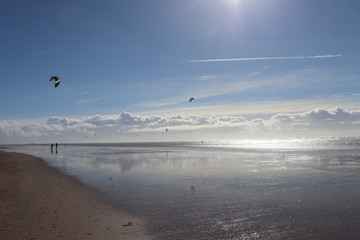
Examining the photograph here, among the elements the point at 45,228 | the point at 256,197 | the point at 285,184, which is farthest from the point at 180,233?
the point at 285,184

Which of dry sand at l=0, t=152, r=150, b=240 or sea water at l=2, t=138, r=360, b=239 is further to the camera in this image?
sea water at l=2, t=138, r=360, b=239

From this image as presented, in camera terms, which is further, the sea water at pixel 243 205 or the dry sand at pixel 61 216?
the sea water at pixel 243 205

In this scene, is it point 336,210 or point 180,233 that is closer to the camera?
point 180,233

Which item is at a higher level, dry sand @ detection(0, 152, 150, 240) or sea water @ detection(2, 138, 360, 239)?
dry sand @ detection(0, 152, 150, 240)

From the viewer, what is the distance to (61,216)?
13.6 metres

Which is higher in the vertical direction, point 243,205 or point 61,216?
point 61,216

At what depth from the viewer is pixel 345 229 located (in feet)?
38.1

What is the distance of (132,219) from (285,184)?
13563 millimetres

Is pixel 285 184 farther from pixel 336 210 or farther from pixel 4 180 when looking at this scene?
pixel 4 180

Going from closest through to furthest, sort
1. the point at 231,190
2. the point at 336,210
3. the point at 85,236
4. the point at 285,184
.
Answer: the point at 85,236, the point at 336,210, the point at 231,190, the point at 285,184

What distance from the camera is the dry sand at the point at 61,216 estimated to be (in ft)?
36.7

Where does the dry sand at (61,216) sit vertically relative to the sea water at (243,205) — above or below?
above

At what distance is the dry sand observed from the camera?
1120 cm

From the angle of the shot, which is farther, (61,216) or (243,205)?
(243,205)
